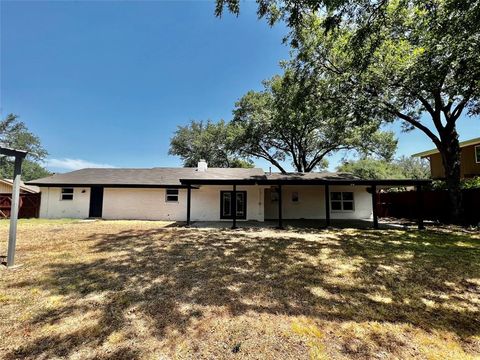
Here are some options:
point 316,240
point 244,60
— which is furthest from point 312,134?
point 316,240

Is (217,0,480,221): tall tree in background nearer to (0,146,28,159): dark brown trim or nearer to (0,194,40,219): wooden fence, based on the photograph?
(0,146,28,159): dark brown trim

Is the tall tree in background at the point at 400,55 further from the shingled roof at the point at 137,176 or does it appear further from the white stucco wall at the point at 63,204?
the white stucco wall at the point at 63,204

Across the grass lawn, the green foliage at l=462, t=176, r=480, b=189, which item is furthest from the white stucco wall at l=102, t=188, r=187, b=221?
the green foliage at l=462, t=176, r=480, b=189

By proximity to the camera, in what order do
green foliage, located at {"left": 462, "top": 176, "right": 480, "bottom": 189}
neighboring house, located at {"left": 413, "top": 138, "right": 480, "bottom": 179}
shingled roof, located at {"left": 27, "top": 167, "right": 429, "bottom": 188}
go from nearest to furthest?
green foliage, located at {"left": 462, "top": 176, "right": 480, "bottom": 189} < shingled roof, located at {"left": 27, "top": 167, "right": 429, "bottom": 188} < neighboring house, located at {"left": 413, "top": 138, "right": 480, "bottom": 179}

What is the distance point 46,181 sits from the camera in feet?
52.4

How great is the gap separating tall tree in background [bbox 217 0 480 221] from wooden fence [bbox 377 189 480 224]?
2.44ft

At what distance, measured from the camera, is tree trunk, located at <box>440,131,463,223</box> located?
12475 mm

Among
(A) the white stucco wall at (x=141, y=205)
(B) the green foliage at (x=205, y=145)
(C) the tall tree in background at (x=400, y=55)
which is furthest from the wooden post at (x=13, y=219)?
(B) the green foliage at (x=205, y=145)

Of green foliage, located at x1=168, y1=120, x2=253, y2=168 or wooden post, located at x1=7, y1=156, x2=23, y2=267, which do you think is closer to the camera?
wooden post, located at x1=7, y1=156, x2=23, y2=267

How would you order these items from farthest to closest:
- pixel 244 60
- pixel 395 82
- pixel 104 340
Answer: pixel 244 60 → pixel 395 82 → pixel 104 340

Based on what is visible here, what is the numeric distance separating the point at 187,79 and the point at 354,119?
1179cm

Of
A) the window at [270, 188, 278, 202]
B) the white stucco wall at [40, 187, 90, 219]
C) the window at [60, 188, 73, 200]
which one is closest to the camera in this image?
the white stucco wall at [40, 187, 90, 219]

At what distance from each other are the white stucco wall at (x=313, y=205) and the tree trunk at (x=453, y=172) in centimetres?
432

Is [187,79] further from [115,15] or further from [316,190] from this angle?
[316,190]
